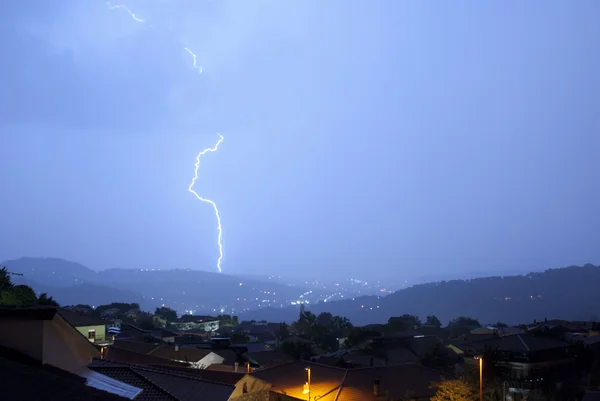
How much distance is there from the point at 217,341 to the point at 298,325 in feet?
101

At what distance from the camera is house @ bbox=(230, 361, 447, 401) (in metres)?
22.8

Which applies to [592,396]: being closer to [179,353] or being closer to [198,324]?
[179,353]

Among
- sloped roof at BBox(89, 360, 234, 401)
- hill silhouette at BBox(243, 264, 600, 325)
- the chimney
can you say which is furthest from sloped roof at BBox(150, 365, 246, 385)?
hill silhouette at BBox(243, 264, 600, 325)

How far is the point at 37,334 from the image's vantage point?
7.41 meters

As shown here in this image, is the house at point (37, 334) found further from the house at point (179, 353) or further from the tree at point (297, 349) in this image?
the tree at point (297, 349)

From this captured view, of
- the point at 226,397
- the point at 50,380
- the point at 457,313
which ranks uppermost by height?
the point at 50,380

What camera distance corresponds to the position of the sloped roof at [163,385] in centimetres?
994

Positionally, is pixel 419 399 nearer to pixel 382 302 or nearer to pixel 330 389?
pixel 330 389

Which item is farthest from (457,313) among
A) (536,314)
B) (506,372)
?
(506,372)

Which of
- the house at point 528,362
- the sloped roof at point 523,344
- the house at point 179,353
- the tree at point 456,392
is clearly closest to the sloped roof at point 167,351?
the house at point 179,353

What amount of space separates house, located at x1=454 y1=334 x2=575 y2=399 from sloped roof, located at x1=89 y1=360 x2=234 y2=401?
15712mm

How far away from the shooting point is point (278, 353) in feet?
131

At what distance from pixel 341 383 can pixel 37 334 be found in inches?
711

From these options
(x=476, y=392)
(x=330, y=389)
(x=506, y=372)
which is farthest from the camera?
(x=506, y=372)
